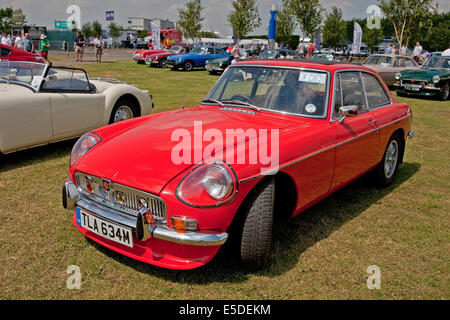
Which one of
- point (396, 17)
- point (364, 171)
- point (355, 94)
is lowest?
point (364, 171)

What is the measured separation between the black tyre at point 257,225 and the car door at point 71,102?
12.1 ft

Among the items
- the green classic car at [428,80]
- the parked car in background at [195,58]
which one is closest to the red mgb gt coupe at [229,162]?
the green classic car at [428,80]

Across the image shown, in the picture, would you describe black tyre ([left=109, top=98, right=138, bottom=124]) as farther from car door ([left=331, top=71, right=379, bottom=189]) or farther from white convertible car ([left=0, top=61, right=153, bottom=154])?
car door ([left=331, top=71, right=379, bottom=189])

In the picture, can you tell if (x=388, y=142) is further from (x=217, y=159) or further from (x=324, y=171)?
(x=217, y=159)

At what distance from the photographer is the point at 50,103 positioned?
5.18 m

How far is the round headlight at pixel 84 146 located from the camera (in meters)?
3.18

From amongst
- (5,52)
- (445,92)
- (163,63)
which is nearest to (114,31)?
(163,63)

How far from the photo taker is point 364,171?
4.06 meters

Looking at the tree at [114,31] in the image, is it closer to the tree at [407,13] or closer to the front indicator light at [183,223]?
the tree at [407,13]

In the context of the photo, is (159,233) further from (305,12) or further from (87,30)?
(87,30)

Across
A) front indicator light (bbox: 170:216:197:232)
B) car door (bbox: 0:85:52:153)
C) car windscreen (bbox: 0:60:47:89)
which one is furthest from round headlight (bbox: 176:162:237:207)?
car windscreen (bbox: 0:60:47:89)

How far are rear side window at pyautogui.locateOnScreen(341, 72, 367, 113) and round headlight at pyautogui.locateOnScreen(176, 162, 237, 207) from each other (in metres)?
1.78

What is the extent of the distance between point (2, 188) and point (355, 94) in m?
3.89
